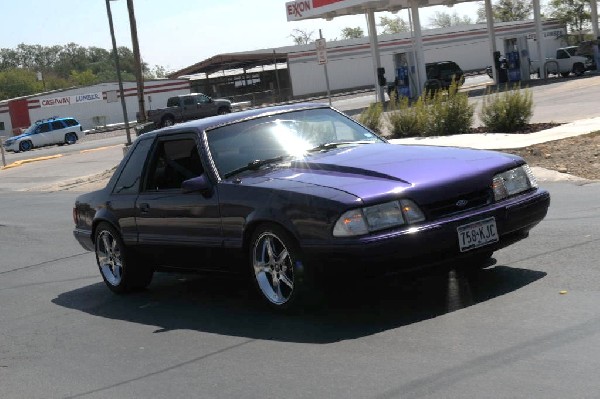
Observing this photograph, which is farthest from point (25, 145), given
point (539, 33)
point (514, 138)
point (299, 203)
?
point (299, 203)

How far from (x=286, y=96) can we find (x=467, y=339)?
74259 millimetres

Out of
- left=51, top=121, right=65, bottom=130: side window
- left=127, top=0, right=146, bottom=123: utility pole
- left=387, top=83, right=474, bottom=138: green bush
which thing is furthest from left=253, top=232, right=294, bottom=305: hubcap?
left=51, top=121, right=65, bottom=130: side window

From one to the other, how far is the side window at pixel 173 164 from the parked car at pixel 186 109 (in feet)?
148

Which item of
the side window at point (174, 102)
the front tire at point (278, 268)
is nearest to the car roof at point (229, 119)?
the front tire at point (278, 268)

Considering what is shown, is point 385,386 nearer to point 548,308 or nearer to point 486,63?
point 548,308

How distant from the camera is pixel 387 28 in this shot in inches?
5886

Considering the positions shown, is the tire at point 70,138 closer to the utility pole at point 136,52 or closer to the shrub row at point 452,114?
the utility pole at point 136,52

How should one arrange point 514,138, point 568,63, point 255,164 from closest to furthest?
point 255,164 → point 514,138 → point 568,63

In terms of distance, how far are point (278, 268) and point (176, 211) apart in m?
1.31

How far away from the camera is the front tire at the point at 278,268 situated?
6602 millimetres

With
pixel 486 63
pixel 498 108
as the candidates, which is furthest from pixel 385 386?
pixel 486 63

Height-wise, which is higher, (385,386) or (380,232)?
(380,232)

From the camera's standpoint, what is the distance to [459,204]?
655cm

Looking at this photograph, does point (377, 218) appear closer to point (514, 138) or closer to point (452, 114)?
point (514, 138)
